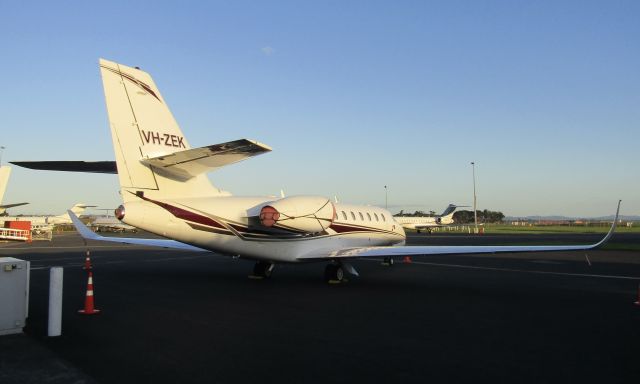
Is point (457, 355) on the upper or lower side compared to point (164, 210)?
lower

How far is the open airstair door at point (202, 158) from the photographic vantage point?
865cm

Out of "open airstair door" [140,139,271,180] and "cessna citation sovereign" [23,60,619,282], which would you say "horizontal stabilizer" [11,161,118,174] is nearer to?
"cessna citation sovereign" [23,60,619,282]

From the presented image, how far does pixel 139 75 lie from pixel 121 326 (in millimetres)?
6160

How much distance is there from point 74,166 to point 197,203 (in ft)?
9.38

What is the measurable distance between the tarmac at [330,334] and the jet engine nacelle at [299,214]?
1.68 m

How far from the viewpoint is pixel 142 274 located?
A: 16188 millimetres

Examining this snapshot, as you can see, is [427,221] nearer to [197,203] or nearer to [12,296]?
[197,203]

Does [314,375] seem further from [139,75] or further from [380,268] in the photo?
[380,268]

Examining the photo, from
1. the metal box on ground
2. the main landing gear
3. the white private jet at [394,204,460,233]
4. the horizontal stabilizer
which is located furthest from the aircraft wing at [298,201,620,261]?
the white private jet at [394,204,460,233]

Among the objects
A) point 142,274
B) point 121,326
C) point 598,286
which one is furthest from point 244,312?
point 598,286

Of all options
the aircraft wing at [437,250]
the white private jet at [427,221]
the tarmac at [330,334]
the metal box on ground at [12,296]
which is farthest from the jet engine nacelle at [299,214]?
the white private jet at [427,221]

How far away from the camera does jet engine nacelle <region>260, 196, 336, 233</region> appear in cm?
1258

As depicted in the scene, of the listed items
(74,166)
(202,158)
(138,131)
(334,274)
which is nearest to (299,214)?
(334,274)

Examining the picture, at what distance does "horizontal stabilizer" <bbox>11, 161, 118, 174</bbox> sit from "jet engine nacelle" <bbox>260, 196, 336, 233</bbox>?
3769 mm
